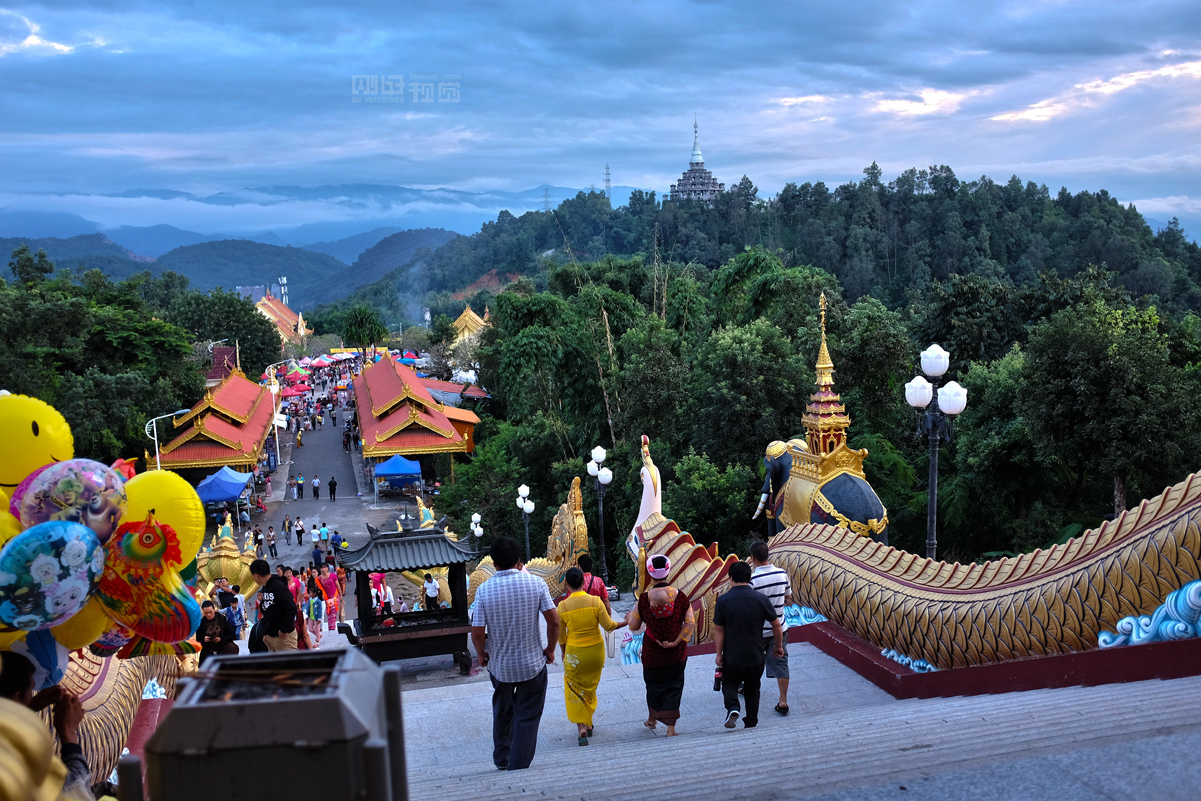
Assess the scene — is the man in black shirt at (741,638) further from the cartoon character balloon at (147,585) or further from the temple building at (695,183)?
the temple building at (695,183)

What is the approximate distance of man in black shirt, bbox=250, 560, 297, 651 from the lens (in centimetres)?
688

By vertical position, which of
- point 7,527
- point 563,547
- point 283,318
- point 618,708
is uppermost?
point 283,318

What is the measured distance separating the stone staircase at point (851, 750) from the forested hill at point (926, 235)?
3916 cm

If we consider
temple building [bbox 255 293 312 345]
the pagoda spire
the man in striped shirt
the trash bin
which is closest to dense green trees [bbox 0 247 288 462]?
the pagoda spire

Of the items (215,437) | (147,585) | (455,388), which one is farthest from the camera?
(455,388)

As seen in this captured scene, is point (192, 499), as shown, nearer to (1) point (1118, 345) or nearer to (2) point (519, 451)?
(1) point (1118, 345)

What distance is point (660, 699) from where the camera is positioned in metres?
5.71

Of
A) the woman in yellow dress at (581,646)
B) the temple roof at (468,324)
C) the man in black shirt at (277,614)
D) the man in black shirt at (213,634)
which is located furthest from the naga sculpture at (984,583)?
the temple roof at (468,324)

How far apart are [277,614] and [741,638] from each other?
354 centimetres

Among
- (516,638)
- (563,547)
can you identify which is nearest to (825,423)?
(563,547)

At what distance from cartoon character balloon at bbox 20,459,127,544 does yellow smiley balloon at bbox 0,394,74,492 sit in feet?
0.87

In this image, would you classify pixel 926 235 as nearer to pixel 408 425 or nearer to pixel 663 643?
pixel 408 425

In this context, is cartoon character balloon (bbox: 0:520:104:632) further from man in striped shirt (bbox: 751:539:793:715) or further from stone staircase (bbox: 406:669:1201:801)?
man in striped shirt (bbox: 751:539:793:715)

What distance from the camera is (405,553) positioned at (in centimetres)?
1227
